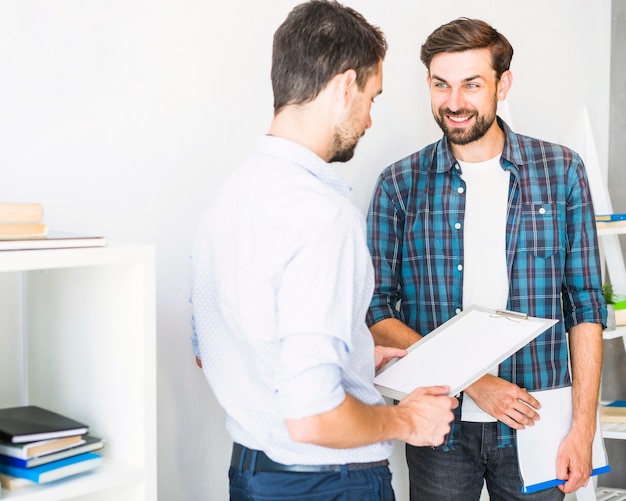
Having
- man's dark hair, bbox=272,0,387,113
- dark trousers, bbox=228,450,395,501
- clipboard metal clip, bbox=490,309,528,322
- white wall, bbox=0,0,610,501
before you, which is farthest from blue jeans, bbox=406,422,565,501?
man's dark hair, bbox=272,0,387,113

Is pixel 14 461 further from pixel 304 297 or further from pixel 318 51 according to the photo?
pixel 318 51

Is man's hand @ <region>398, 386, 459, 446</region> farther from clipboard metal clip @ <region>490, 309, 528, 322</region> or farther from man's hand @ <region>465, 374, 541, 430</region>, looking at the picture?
man's hand @ <region>465, 374, 541, 430</region>

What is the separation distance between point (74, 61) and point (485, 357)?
962 millimetres

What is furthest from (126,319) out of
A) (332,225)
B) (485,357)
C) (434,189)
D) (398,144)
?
(398,144)

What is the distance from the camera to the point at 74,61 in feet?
4.79

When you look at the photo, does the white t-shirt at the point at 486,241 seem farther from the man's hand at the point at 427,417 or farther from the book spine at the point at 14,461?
the book spine at the point at 14,461

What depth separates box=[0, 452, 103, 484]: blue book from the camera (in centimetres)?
108

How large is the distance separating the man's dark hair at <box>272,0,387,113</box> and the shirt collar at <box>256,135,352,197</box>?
0.07m

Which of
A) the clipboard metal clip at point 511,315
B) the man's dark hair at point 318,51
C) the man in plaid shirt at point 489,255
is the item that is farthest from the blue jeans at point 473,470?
the man's dark hair at point 318,51

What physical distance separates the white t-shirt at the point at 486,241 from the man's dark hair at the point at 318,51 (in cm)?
74

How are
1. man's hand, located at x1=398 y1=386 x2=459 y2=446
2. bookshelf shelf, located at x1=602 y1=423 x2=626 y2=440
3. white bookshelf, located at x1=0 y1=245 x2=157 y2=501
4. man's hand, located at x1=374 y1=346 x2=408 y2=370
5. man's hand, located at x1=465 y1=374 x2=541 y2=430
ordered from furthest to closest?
bookshelf shelf, located at x1=602 y1=423 x2=626 y2=440
man's hand, located at x1=465 y1=374 x2=541 y2=430
man's hand, located at x1=374 y1=346 x2=408 y2=370
man's hand, located at x1=398 y1=386 x2=459 y2=446
white bookshelf, located at x1=0 y1=245 x2=157 y2=501

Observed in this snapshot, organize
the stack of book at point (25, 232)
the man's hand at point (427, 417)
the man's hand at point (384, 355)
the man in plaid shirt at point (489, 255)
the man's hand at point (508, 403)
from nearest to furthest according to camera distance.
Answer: the stack of book at point (25, 232) < the man's hand at point (427, 417) < the man's hand at point (384, 355) < the man's hand at point (508, 403) < the man in plaid shirt at point (489, 255)

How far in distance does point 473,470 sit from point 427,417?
2.24 feet

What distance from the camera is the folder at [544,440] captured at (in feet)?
5.84
